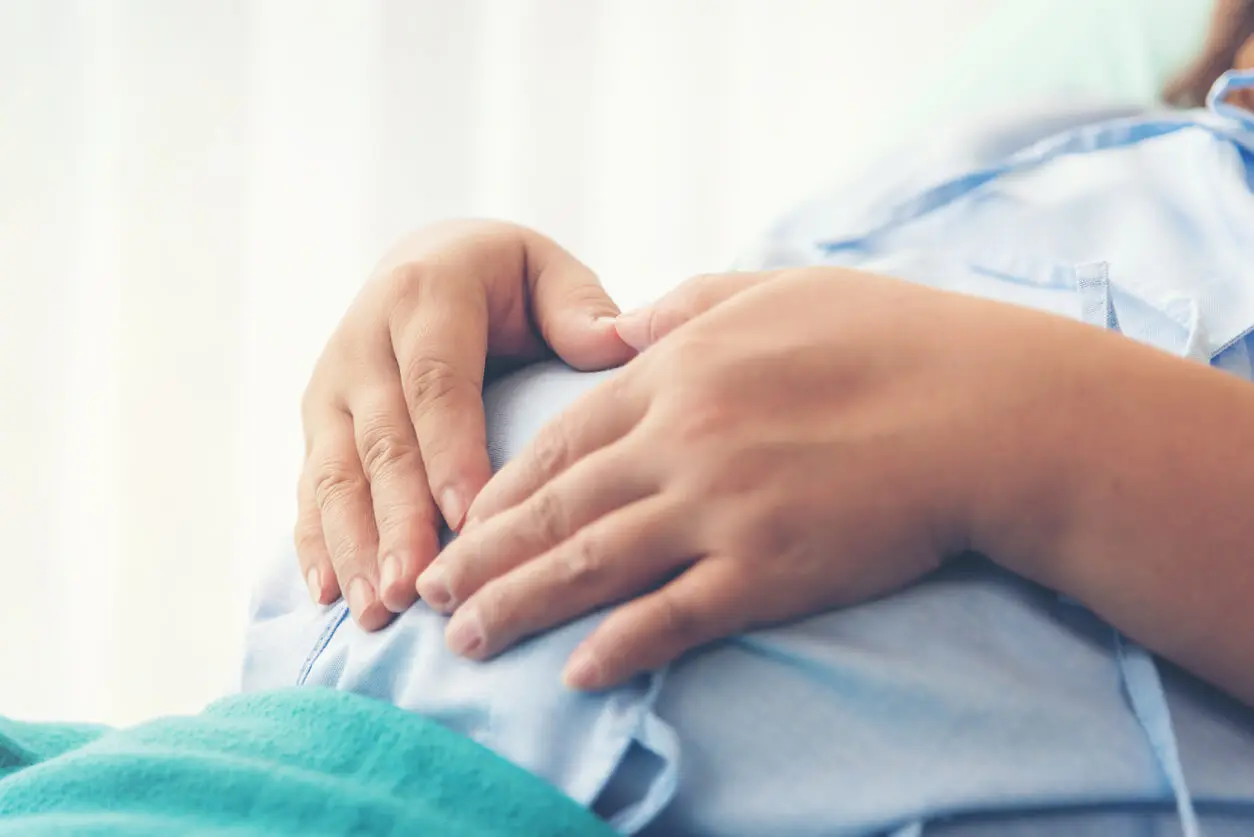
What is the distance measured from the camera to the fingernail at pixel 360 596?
1.65 feet

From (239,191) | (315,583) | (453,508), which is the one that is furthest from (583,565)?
(239,191)

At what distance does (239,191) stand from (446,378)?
0.73m

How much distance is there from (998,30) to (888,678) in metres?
0.86

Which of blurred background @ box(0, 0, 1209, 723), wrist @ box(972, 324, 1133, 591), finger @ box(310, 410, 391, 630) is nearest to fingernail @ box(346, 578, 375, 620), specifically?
finger @ box(310, 410, 391, 630)

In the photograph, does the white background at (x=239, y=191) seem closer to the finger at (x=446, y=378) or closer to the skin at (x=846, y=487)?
the finger at (x=446, y=378)

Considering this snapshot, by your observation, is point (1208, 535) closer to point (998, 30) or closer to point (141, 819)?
point (141, 819)

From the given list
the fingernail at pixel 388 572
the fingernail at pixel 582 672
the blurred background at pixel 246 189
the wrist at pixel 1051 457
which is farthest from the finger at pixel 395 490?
the blurred background at pixel 246 189

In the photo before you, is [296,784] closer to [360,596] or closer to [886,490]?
[360,596]

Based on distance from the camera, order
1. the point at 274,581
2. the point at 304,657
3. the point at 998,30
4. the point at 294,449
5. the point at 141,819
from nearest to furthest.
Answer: the point at 141,819, the point at 304,657, the point at 274,581, the point at 998,30, the point at 294,449

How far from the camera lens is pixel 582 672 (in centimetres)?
41

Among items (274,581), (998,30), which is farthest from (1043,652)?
(998,30)

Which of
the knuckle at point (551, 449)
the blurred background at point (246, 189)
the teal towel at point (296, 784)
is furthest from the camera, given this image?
the blurred background at point (246, 189)

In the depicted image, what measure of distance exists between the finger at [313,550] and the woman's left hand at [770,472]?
12 cm

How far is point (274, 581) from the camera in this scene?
0.66 m
